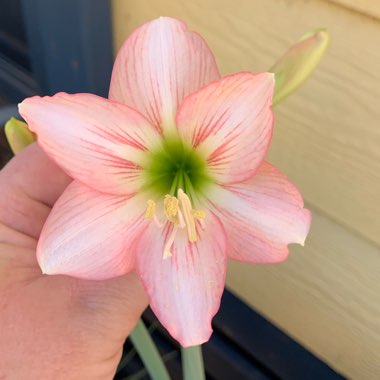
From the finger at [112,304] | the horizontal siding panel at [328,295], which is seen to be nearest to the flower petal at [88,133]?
the finger at [112,304]

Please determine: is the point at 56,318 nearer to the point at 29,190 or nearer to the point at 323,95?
the point at 29,190

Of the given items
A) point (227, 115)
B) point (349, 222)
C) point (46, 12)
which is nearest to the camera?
point (227, 115)

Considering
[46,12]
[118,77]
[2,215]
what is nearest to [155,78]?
[118,77]

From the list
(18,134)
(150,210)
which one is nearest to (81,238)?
(150,210)

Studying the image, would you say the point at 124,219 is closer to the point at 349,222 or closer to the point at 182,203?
the point at 182,203

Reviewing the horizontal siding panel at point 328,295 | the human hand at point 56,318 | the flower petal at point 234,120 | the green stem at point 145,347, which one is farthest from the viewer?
the horizontal siding panel at point 328,295

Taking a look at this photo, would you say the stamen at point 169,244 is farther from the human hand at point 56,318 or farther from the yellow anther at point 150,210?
the human hand at point 56,318
